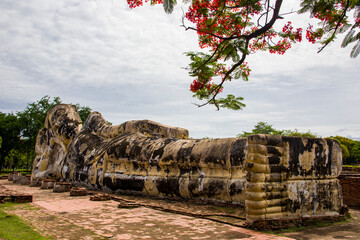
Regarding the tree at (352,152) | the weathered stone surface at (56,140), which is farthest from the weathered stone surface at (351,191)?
the tree at (352,152)

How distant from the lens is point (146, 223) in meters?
4.15

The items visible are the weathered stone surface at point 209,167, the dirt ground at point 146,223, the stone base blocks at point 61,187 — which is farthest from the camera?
the stone base blocks at point 61,187

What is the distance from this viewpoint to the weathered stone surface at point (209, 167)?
4.14 meters

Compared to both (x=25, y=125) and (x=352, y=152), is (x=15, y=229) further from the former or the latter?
(x=352, y=152)

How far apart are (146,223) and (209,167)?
2.05 m

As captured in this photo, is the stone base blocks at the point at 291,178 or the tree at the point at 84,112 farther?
the tree at the point at 84,112

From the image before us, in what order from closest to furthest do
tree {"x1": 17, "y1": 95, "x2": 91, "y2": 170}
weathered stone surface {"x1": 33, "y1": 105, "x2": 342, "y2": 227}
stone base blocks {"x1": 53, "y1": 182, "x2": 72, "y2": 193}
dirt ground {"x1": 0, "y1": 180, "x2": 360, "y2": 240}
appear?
1. dirt ground {"x1": 0, "y1": 180, "x2": 360, "y2": 240}
2. weathered stone surface {"x1": 33, "y1": 105, "x2": 342, "y2": 227}
3. stone base blocks {"x1": 53, "y1": 182, "x2": 72, "y2": 193}
4. tree {"x1": 17, "y1": 95, "x2": 91, "y2": 170}

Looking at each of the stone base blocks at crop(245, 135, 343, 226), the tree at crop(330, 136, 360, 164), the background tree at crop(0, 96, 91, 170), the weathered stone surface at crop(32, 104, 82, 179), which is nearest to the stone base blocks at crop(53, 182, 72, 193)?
the weathered stone surface at crop(32, 104, 82, 179)

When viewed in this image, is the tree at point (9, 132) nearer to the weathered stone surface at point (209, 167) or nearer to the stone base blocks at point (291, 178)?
the weathered stone surface at point (209, 167)

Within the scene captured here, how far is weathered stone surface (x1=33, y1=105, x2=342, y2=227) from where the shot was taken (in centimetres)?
414

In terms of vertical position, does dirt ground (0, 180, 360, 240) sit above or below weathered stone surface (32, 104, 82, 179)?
below

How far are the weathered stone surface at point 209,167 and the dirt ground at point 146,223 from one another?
0.36m

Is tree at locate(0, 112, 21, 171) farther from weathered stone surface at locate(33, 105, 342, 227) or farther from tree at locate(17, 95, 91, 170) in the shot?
weathered stone surface at locate(33, 105, 342, 227)

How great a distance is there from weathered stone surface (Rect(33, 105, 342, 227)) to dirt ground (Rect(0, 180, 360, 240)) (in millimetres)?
357
